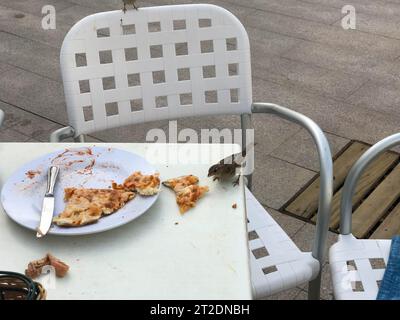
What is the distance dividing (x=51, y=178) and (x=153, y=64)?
0.62m

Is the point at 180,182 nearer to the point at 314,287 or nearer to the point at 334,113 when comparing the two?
the point at 314,287

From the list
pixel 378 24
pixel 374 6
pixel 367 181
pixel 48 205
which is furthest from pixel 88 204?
pixel 374 6

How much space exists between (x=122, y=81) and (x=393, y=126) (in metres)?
1.70

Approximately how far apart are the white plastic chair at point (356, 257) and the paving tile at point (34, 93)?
6.40 feet

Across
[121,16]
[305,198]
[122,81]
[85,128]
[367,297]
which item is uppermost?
[121,16]

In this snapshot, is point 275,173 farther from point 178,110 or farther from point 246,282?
point 246,282

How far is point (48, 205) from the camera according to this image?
1.14 meters

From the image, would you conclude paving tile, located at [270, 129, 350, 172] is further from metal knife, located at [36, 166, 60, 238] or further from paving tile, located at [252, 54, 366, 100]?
metal knife, located at [36, 166, 60, 238]

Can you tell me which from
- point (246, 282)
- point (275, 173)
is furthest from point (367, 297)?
point (275, 173)

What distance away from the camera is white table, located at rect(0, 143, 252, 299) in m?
0.98

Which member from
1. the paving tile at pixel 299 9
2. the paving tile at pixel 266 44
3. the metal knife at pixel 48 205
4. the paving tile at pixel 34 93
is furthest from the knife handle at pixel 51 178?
the paving tile at pixel 299 9

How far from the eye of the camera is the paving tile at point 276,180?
2465mm

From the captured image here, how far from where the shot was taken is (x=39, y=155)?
134cm

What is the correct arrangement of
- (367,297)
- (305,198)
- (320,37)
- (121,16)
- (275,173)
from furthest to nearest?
1. (320,37)
2. (275,173)
3. (305,198)
4. (121,16)
5. (367,297)
